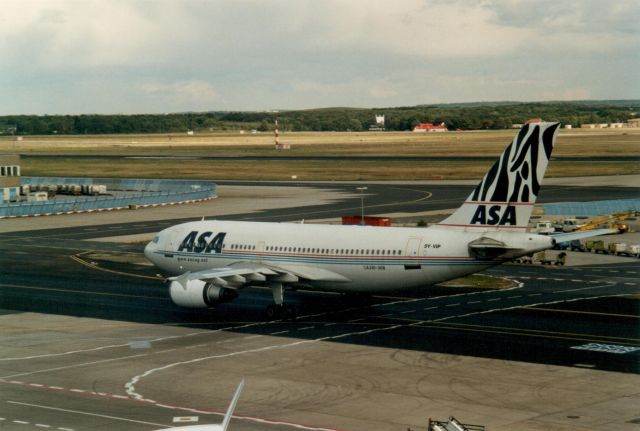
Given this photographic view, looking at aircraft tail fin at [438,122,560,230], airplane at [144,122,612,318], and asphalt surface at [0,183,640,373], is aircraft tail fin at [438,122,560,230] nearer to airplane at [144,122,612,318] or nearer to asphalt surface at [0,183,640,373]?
airplane at [144,122,612,318]

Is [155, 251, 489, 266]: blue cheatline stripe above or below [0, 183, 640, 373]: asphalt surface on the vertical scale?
above

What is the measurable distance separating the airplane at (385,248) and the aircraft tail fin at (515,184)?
0.05 meters

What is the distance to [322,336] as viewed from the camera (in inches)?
2072

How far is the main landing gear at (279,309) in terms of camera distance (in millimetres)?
58281

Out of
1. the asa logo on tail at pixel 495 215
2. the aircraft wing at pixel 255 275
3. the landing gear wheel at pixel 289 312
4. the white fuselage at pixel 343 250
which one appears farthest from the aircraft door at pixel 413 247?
the landing gear wheel at pixel 289 312

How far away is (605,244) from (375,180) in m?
87.4

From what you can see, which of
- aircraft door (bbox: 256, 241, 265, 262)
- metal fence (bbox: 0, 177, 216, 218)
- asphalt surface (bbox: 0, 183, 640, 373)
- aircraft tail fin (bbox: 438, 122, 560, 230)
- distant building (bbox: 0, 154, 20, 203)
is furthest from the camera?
distant building (bbox: 0, 154, 20, 203)

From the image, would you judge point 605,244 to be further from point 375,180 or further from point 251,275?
point 375,180

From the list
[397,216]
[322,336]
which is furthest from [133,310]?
[397,216]

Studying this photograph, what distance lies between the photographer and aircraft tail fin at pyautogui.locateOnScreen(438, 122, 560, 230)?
54500mm

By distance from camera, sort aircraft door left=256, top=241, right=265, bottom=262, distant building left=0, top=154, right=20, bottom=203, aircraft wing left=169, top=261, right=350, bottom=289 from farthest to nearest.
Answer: distant building left=0, top=154, right=20, bottom=203, aircraft door left=256, top=241, right=265, bottom=262, aircraft wing left=169, top=261, right=350, bottom=289

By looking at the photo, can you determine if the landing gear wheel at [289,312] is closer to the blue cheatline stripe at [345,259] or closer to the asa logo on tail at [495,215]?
the blue cheatline stripe at [345,259]

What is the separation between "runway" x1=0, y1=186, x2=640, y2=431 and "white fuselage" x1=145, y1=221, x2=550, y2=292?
258 cm

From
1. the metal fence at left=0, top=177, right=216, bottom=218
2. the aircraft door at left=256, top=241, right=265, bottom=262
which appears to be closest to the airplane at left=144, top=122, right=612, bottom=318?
the aircraft door at left=256, top=241, right=265, bottom=262
